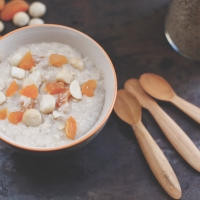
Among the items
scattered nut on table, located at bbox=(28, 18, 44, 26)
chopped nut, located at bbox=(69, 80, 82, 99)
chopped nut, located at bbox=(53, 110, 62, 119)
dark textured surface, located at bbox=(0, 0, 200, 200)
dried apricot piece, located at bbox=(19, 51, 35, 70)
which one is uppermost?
dried apricot piece, located at bbox=(19, 51, 35, 70)

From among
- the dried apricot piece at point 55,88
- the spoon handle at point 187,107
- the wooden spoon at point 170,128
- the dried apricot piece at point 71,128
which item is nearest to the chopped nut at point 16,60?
the dried apricot piece at point 55,88

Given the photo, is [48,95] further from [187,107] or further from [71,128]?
[187,107]

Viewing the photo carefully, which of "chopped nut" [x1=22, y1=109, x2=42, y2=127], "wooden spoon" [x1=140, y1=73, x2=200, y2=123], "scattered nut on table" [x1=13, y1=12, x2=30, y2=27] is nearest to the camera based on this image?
"chopped nut" [x1=22, y1=109, x2=42, y2=127]

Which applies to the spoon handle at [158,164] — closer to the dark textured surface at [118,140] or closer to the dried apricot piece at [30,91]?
the dark textured surface at [118,140]

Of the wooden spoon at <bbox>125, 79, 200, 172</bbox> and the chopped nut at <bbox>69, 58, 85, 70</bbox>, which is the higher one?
the chopped nut at <bbox>69, 58, 85, 70</bbox>

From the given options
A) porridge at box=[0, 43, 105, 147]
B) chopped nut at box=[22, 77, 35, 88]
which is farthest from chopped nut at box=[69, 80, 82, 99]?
chopped nut at box=[22, 77, 35, 88]

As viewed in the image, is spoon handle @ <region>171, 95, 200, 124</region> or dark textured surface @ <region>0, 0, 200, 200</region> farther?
spoon handle @ <region>171, 95, 200, 124</region>

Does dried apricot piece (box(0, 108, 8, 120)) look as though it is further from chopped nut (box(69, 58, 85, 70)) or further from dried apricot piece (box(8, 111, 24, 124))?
chopped nut (box(69, 58, 85, 70))
